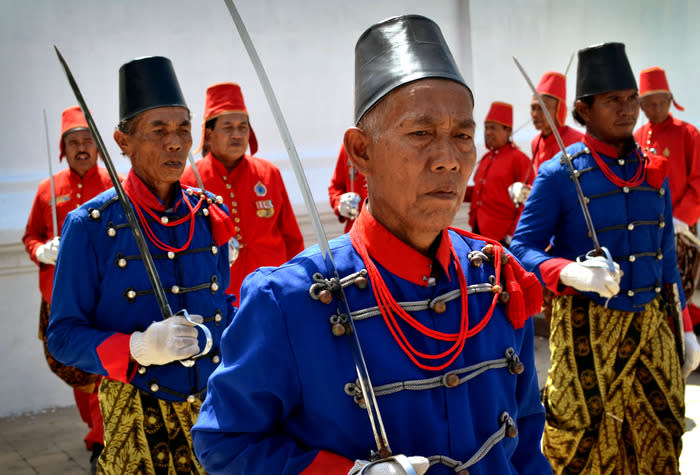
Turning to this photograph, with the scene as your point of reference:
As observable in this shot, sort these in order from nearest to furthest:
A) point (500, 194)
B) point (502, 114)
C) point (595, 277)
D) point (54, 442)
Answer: point (595, 277)
point (54, 442)
point (500, 194)
point (502, 114)

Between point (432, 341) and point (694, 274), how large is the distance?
5.54 m

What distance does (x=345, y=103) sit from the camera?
795 cm

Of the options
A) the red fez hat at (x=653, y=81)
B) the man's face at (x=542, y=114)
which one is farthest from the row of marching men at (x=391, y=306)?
the red fez hat at (x=653, y=81)

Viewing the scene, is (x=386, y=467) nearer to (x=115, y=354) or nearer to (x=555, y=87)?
(x=115, y=354)

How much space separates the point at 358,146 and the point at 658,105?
6.11 metres

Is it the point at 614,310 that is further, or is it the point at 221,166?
the point at 221,166

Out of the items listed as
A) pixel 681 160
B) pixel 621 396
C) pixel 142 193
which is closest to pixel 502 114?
pixel 681 160

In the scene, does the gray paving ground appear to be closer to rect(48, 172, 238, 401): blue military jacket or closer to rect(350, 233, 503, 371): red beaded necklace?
rect(48, 172, 238, 401): blue military jacket

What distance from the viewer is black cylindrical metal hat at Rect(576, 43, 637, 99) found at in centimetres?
376

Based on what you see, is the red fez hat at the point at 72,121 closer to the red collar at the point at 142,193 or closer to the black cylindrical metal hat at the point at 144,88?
the black cylindrical metal hat at the point at 144,88

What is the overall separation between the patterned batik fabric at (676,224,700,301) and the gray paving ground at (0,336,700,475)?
28.5 inches

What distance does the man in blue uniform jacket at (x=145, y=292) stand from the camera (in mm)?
2643

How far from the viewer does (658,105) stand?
23.4 feet

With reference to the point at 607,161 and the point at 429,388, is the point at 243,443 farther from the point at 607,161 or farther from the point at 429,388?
the point at 607,161
